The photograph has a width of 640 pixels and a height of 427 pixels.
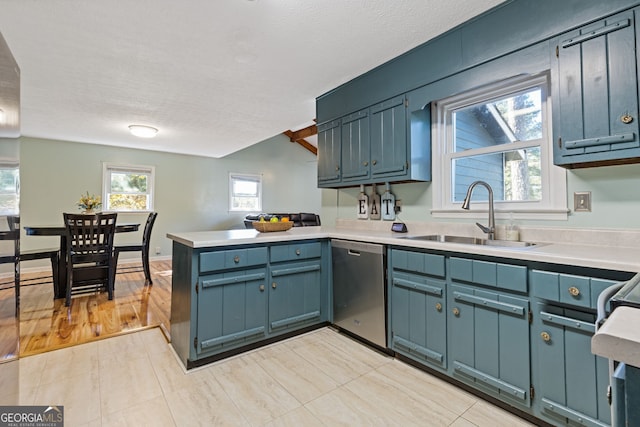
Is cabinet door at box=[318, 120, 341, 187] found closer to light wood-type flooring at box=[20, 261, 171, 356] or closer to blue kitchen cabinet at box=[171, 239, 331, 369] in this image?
blue kitchen cabinet at box=[171, 239, 331, 369]

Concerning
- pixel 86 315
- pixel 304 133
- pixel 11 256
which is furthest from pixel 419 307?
pixel 304 133

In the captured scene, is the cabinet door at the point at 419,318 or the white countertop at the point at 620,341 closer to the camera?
the white countertop at the point at 620,341

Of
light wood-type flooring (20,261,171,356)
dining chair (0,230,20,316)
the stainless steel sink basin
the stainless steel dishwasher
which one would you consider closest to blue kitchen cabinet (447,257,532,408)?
the stainless steel sink basin

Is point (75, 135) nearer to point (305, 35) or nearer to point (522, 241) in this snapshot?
point (305, 35)

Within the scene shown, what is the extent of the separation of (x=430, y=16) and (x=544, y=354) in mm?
2095

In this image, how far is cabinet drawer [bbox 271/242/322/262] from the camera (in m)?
2.30

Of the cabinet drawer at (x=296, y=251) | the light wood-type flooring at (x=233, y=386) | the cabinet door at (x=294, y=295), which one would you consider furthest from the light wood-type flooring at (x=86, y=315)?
the cabinet drawer at (x=296, y=251)

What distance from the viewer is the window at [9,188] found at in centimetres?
105

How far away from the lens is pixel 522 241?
1.94 meters

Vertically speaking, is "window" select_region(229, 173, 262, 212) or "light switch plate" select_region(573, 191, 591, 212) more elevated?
"window" select_region(229, 173, 262, 212)

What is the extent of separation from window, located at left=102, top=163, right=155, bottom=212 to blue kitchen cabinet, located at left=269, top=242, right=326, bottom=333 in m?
4.92

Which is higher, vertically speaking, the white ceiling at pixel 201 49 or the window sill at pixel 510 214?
the white ceiling at pixel 201 49

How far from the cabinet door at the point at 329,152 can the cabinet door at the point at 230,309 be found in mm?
1342

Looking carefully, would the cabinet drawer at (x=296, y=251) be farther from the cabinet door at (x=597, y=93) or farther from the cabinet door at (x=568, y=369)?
the cabinet door at (x=597, y=93)
